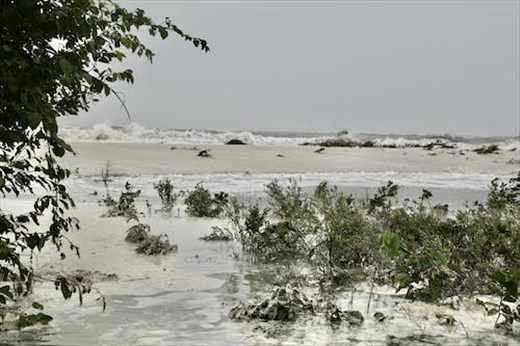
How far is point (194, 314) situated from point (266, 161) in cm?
1859

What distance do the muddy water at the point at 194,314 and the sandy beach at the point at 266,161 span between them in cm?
1187

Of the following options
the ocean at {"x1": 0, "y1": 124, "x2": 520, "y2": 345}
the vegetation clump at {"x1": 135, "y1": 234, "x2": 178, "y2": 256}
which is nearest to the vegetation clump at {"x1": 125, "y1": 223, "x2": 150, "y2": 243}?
the ocean at {"x1": 0, "y1": 124, "x2": 520, "y2": 345}

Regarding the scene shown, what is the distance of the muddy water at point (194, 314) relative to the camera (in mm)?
4012

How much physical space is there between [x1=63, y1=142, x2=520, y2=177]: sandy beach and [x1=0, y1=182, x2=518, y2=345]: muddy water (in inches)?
467

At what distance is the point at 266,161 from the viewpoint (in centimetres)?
2316

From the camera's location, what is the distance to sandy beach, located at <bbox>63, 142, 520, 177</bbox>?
64.7ft

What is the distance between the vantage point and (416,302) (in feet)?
16.2

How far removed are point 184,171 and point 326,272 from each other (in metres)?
14.3

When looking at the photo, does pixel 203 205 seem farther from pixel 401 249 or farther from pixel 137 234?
pixel 401 249

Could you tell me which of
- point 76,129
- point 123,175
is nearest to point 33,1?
point 123,175

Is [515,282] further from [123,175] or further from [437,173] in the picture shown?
[437,173]

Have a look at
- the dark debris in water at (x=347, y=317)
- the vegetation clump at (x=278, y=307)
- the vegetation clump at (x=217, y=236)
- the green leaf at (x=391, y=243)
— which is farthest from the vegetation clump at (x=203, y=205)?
the green leaf at (x=391, y=243)

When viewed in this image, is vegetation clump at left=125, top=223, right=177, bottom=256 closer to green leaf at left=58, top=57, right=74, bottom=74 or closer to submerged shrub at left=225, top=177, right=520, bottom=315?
submerged shrub at left=225, top=177, right=520, bottom=315

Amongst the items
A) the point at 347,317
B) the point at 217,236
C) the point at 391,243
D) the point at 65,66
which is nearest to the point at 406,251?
the point at 391,243
